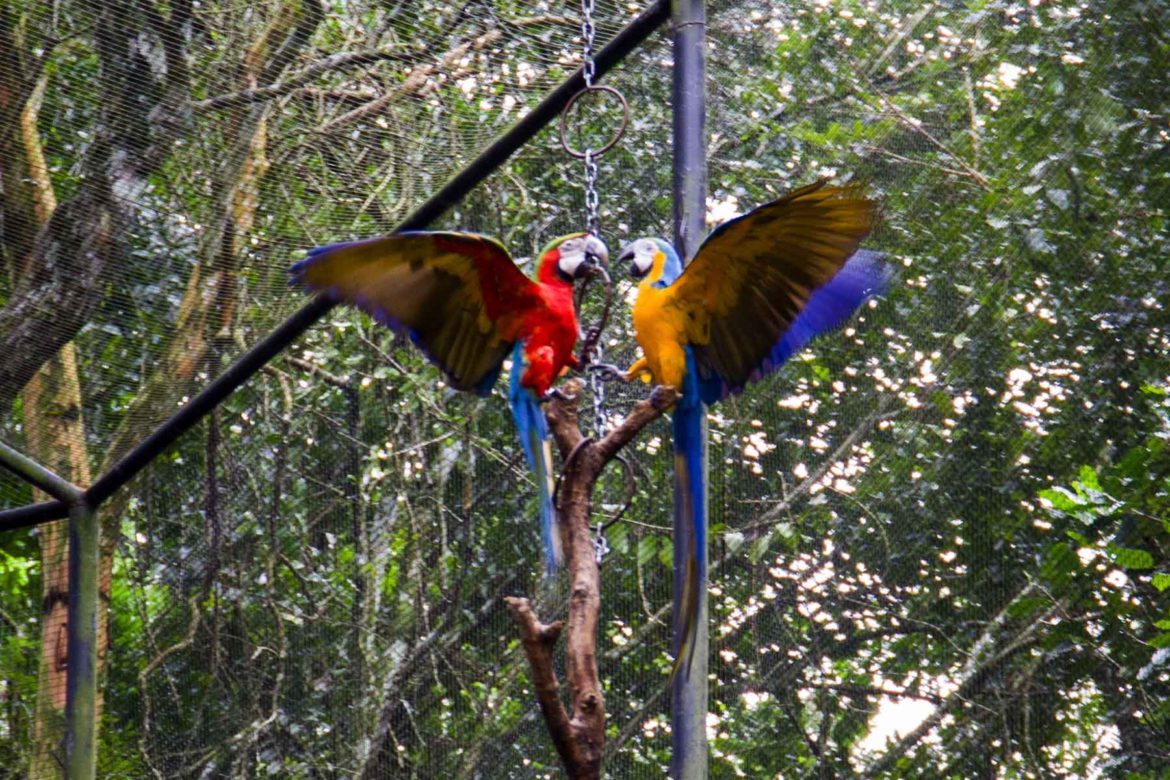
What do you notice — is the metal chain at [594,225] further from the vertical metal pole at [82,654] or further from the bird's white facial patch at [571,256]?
the vertical metal pole at [82,654]

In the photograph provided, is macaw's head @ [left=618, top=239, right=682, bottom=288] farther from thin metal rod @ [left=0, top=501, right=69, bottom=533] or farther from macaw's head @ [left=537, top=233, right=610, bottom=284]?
thin metal rod @ [left=0, top=501, right=69, bottom=533]

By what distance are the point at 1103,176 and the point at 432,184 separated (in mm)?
941

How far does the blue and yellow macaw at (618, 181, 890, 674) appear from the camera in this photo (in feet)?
4.25

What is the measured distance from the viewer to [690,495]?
1.44 meters

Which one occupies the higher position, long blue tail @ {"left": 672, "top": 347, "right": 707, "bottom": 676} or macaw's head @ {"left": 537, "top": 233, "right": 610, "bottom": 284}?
macaw's head @ {"left": 537, "top": 233, "right": 610, "bottom": 284}

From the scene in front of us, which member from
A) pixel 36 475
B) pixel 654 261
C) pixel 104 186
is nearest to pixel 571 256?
pixel 654 261

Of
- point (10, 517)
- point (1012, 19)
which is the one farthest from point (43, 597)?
point (1012, 19)

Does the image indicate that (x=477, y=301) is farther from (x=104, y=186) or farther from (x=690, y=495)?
(x=104, y=186)

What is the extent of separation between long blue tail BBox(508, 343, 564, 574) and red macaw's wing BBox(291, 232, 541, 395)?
0.11 feet

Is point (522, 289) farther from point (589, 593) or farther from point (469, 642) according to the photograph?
point (469, 642)

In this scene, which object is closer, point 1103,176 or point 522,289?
point 522,289

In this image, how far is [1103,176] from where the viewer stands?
176cm

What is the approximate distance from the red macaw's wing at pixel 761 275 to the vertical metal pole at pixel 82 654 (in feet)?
3.58

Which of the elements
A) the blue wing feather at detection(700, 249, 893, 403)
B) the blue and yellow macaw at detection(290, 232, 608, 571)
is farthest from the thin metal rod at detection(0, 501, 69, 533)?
the blue wing feather at detection(700, 249, 893, 403)
